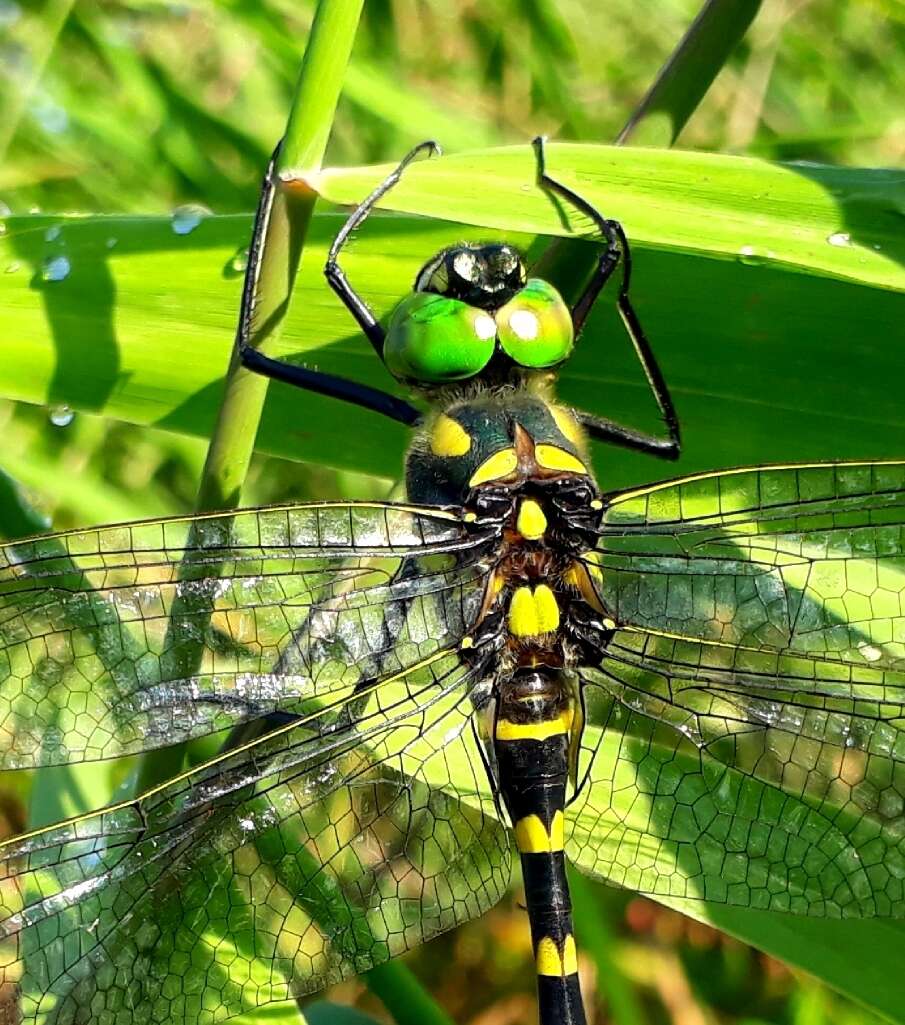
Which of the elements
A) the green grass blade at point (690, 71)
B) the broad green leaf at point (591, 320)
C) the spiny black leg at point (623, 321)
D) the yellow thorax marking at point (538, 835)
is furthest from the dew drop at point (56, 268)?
the yellow thorax marking at point (538, 835)

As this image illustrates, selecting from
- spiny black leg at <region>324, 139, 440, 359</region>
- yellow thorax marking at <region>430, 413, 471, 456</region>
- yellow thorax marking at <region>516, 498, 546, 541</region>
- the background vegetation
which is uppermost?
the background vegetation

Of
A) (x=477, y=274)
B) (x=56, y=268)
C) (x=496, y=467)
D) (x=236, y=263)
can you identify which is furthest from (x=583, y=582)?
(x=56, y=268)

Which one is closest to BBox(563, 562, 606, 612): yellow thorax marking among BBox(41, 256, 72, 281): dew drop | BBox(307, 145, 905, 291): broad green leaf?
BBox(307, 145, 905, 291): broad green leaf

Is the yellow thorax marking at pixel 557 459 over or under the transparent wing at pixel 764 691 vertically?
over

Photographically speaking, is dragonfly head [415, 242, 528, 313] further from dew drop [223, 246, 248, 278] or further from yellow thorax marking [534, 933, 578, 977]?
yellow thorax marking [534, 933, 578, 977]

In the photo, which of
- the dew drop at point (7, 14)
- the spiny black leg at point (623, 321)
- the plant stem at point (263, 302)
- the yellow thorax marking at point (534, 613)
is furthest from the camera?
the dew drop at point (7, 14)

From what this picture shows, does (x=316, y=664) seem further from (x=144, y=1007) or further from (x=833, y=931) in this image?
(x=833, y=931)

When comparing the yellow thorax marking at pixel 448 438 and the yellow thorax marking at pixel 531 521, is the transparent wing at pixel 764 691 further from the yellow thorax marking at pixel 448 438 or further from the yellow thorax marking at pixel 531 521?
the yellow thorax marking at pixel 448 438
